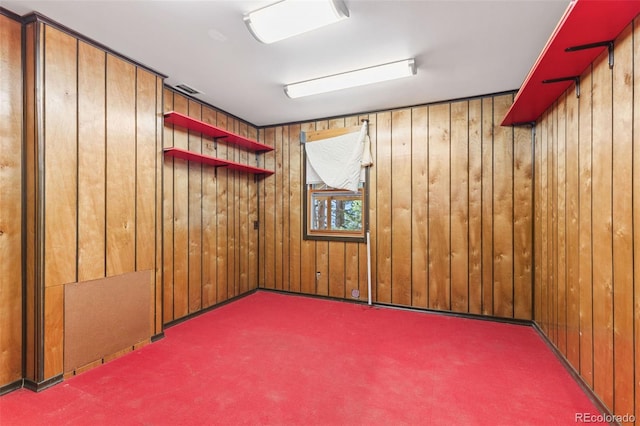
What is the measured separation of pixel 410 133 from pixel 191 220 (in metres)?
3.02

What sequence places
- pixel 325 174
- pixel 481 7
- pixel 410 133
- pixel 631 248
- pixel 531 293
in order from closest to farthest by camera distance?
1. pixel 631 248
2. pixel 481 7
3. pixel 531 293
4. pixel 410 133
5. pixel 325 174

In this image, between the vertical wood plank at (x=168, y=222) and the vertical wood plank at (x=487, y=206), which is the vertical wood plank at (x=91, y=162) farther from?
the vertical wood plank at (x=487, y=206)

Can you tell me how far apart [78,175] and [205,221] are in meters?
1.61

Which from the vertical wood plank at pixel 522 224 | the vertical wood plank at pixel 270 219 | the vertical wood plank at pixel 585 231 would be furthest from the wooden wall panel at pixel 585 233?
the vertical wood plank at pixel 270 219

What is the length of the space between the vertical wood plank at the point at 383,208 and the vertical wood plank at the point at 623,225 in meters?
2.40

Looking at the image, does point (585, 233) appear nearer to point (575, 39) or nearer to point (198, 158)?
point (575, 39)

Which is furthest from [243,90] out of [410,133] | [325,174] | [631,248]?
[631,248]

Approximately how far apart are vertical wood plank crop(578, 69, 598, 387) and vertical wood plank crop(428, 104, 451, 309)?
62.0 inches

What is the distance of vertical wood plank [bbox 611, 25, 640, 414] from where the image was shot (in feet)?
5.16

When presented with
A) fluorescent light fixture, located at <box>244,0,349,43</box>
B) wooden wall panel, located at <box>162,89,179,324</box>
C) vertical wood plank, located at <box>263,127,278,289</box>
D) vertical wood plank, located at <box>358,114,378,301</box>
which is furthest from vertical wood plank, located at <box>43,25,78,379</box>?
vertical wood plank, located at <box>358,114,378,301</box>

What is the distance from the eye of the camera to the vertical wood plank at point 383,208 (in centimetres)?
399

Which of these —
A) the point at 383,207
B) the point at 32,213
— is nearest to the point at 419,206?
the point at 383,207

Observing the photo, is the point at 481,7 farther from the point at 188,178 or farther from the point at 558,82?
the point at 188,178

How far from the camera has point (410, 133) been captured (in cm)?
388
